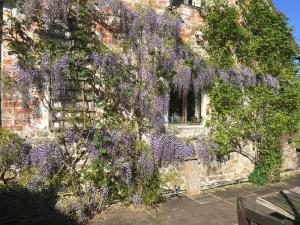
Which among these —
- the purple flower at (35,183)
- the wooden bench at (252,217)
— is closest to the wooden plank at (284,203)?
the wooden bench at (252,217)

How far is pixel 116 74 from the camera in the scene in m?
5.91

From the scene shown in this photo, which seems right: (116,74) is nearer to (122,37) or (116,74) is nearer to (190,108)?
(122,37)

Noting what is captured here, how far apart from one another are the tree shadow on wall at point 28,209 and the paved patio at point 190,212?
0.62m

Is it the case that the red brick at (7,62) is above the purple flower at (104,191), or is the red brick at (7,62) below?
above

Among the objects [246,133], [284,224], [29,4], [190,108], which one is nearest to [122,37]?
[29,4]

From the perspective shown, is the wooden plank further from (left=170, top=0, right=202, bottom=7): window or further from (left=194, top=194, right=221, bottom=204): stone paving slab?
(left=170, top=0, right=202, bottom=7): window

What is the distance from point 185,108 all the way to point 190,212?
222cm

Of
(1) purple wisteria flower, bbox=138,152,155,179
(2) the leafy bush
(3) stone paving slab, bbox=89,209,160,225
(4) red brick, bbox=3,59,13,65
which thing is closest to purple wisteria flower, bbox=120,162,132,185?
(1) purple wisteria flower, bbox=138,152,155,179

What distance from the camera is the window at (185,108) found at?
6996 millimetres

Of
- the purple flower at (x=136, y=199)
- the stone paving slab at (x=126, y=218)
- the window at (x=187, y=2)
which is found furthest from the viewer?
the window at (x=187, y=2)

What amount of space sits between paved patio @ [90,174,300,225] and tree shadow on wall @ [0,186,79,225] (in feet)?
2.02

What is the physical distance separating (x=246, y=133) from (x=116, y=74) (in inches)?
139

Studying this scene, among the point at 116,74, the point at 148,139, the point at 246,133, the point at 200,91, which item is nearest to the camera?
the point at 116,74

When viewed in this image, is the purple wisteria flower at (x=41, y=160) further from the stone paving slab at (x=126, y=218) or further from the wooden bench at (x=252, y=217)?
the wooden bench at (x=252, y=217)
